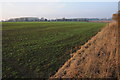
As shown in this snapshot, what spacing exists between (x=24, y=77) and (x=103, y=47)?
22.3ft

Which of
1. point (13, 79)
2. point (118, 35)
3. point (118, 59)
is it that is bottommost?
point (13, 79)

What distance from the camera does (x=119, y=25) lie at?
11.0m

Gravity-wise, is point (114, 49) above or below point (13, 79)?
above

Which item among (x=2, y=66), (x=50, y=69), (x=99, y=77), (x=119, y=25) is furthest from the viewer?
(x=119, y=25)

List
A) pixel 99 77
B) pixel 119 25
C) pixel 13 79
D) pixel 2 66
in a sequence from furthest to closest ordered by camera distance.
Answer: pixel 119 25
pixel 2 66
pixel 13 79
pixel 99 77

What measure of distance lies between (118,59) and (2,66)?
29.4 feet

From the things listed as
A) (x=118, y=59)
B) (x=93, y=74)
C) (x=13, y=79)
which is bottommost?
(x=13, y=79)

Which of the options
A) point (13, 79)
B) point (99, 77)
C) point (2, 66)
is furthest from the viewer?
point (2, 66)

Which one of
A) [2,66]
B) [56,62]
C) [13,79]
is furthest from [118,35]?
[2,66]

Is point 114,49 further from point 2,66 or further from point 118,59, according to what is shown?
point 2,66

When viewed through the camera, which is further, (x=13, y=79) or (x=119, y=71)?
(x=13, y=79)

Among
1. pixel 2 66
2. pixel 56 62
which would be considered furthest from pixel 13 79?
pixel 56 62

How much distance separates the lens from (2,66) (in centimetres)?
961

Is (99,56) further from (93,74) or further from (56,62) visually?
(56,62)
